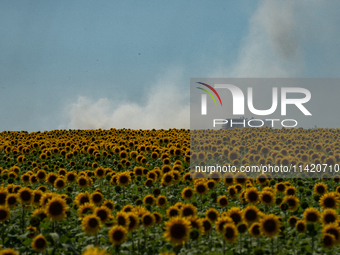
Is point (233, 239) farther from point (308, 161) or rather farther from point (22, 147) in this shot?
point (22, 147)

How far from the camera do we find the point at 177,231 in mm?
5996

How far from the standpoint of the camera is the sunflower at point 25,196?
792cm

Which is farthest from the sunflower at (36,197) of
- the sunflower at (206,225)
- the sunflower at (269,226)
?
the sunflower at (269,226)

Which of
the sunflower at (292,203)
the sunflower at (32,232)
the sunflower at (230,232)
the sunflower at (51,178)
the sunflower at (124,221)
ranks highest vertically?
the sunflower at (51,178)

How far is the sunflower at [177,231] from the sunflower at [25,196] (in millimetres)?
4200

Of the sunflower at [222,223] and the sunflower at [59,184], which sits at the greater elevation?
the sunflower at [59,184]

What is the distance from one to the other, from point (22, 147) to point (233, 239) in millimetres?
20312

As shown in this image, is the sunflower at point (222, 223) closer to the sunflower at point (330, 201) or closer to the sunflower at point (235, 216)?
the sunflower at point (235, 216)

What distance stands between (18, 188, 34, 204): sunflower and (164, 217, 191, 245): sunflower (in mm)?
4200

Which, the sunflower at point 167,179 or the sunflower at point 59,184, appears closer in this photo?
the sunflower at point 59,184

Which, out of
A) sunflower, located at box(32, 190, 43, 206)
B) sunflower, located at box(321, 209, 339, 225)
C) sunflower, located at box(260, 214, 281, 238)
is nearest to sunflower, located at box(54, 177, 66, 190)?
sunflower, located at box(32, 190, 43, 206)

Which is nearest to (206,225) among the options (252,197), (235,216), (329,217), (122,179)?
(235,216)

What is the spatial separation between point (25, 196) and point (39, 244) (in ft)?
7.45

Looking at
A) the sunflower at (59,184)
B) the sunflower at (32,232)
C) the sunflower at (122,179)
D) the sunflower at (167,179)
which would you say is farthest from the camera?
the sunflower at (122,179)
